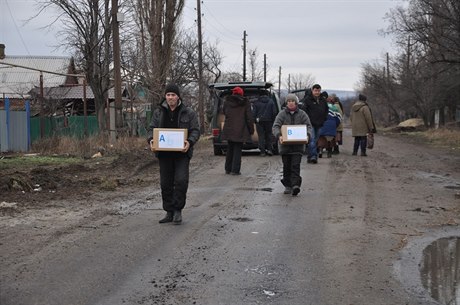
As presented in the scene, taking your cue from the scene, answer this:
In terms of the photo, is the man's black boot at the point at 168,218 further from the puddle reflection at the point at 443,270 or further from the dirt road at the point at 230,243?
the puddle reflection at the point at 443,270

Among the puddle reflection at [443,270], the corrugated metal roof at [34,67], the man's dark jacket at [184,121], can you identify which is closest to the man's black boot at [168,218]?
the man's dark jacket at [184,121]

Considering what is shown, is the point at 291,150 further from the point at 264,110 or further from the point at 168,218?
the point at 264,110

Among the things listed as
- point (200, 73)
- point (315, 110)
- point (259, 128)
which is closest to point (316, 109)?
point (315, 110)

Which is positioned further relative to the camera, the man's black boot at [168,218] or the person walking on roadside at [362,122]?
the person walking on roadside at [362,122]

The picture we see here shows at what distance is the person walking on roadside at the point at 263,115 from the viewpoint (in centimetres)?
1570

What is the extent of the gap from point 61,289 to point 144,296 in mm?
769

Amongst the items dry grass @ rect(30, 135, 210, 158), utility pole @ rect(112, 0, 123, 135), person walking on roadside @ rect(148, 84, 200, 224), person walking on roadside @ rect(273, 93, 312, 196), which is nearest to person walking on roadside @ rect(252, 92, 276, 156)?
dry grass @ rect(30, 135, 210, 158)

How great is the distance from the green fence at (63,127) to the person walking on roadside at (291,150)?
39.0 ft

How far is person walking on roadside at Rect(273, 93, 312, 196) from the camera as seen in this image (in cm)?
958

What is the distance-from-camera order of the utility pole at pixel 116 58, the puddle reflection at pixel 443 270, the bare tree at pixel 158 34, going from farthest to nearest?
the bare tree at pixel 158 34, the utility pole at pixel 116 58, the puddle reflection at pixel 443 270

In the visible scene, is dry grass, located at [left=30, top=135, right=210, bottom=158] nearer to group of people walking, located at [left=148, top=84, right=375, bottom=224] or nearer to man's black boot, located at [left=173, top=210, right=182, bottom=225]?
group of people walking, located at [left=148, top=84, right=375, bottom=224]

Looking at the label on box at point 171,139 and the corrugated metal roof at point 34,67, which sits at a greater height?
the corrugated metal roof at point 34,67

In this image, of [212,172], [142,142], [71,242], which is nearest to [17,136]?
[142,142]

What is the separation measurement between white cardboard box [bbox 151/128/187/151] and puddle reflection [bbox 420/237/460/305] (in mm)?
3293
